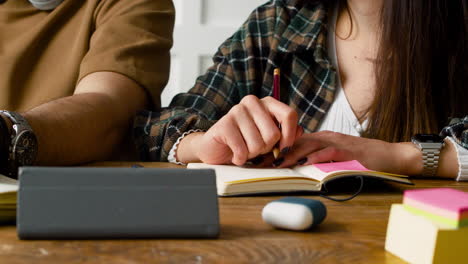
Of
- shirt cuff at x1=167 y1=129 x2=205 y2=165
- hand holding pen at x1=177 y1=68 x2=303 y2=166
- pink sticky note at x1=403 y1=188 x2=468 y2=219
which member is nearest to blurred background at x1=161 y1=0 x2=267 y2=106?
shirt cuff at x1=167 y1=129 x2=205 y2=165

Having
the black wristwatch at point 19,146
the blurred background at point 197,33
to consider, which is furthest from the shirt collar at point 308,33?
the blurred background at point 197,33

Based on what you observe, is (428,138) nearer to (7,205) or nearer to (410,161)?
Result: (410,161)

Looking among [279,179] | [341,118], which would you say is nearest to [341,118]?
[341,118]

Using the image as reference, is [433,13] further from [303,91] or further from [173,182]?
[173,182]

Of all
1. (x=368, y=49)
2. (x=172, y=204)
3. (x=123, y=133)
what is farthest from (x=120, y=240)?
(x=368, y=49)

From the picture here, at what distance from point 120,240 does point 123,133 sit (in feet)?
2.69

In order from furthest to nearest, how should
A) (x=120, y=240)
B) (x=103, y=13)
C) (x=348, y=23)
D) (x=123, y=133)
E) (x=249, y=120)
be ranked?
(x=348, y=23), (x=103, y=13), (x=123, y=133), (x=249, y=120), (x=120, y=240)

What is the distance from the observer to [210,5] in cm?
298

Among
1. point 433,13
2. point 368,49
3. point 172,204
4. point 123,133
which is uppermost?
point 433,13

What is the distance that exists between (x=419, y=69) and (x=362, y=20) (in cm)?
28

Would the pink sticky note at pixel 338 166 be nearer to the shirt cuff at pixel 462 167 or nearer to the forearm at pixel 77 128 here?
the shirt cuff at pixel 462 167

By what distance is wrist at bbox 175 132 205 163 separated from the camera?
1.06 meters

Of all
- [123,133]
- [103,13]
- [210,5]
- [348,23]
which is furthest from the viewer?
[210,5]

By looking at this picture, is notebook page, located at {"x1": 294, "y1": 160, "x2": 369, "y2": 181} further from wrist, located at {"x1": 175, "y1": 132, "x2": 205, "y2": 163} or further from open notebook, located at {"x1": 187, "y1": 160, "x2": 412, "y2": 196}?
wrist, located at {"x1": 175, "y1": 132, "x2": 205, "y2": 163}
